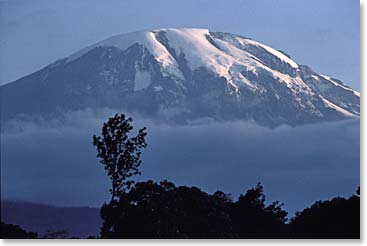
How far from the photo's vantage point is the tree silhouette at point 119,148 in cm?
842

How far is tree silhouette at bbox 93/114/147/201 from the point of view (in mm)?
8422

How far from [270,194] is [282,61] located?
1.45 m

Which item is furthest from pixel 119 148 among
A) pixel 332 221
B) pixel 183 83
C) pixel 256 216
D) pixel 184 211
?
pixel 332 221

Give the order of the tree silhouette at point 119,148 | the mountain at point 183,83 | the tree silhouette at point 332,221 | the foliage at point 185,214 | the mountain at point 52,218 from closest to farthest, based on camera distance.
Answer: the tree silhouette at point 332,221
the foliage at point 185,214
the mountain at point 52,218
the tree silhouette at point 119,148
the mountain at point 183,83

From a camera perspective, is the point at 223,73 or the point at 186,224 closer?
the point at 186,224

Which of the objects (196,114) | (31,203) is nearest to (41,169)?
(31,203)

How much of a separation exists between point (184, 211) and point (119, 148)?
1061 mm

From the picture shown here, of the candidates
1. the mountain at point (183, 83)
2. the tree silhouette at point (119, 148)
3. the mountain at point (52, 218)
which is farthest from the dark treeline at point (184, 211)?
the mountain at point (183, 83)

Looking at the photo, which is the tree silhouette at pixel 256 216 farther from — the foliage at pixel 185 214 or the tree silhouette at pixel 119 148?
the tree silhouette at pixel 119 148

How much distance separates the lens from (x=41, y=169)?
846cm

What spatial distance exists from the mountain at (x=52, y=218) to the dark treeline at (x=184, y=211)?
0.60 ft

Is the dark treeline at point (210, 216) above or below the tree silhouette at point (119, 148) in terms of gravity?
below

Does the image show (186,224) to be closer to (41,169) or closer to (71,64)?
(41,169)

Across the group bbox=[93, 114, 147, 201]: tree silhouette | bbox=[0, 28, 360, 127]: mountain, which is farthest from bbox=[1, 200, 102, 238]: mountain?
bbox=[0, 28, 360, 127]: mountain
